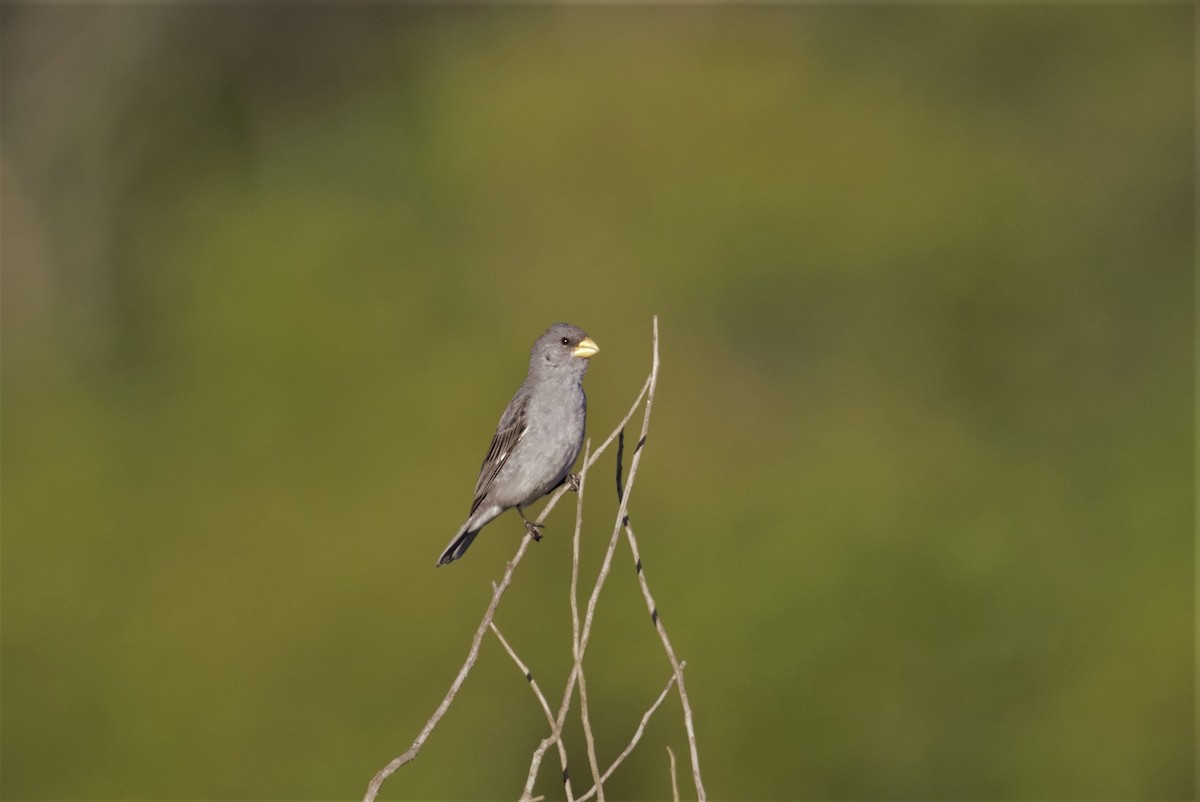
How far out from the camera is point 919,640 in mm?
20938

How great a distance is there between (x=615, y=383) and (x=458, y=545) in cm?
1605

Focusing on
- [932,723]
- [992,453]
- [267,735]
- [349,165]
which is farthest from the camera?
[349,165]

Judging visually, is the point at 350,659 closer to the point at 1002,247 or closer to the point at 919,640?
the point at 919,640

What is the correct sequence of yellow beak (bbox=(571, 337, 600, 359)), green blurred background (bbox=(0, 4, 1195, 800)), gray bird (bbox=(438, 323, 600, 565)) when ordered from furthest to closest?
green blurred background (bbox=(0, 4, 1195, 800)) → gray bird (bbox=(438, 323, 600, 565)) → yellow beak (bbox=(571, 337, 600, 359))

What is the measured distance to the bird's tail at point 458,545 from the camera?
282 inches

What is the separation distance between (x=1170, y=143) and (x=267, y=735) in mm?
21400

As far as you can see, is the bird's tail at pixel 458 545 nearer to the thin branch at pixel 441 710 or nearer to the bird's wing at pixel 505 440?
the bird's wing at pixel 505 440

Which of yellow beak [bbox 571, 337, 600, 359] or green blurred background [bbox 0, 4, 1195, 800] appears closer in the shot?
yellow beak [bbox 571, 337, 600, 359]

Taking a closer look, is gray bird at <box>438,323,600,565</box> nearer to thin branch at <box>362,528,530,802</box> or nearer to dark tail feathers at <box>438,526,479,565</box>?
dark tail feathers at <box>438,526,479,565</box>

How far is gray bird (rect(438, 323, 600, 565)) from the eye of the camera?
7098 mm

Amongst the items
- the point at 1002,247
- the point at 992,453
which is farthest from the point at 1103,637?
the point at 1002,247

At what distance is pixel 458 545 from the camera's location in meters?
7.34

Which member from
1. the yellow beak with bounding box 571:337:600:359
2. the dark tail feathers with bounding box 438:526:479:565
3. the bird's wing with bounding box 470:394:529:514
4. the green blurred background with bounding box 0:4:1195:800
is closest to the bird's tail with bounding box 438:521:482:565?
the dark tail feathers with bounding box 438:526:479:565

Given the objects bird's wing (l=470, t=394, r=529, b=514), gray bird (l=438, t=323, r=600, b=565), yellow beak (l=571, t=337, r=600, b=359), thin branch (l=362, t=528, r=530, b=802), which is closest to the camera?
thin branch (l=362, t=528, r=530, b=802)
